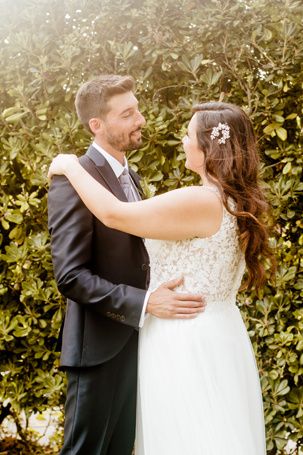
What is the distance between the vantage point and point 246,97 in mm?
3584

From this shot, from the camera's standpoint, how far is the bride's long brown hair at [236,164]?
8.55 ft

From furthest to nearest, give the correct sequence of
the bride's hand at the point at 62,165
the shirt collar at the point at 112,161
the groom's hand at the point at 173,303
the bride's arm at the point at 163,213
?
the shirt collar at the point at 112,161
the bride's hand at the point at 62,165
the groom's hand at the point at 173,303
the bride's arm at the point at 163,213

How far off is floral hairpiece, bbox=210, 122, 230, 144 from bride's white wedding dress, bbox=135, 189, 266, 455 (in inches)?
10.9

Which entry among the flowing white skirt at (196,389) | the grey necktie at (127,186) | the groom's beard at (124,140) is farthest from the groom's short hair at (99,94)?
the flowing white skirt at (196,389)

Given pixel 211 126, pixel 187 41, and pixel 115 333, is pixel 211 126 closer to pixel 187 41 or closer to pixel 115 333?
pixel 115 333

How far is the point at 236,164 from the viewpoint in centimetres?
262

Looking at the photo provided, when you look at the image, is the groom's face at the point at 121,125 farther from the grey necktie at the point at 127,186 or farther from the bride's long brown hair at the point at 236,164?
the bride's long brown hair at the point at 236,164

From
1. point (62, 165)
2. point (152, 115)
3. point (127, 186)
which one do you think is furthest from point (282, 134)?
point (62, 165)

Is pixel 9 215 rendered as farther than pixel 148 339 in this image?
Yes

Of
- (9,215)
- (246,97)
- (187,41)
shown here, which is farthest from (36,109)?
(246,97)

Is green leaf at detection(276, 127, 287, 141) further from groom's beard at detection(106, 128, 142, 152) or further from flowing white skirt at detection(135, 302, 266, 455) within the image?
flowing white skirt at detection(135, 302, 266, 455)

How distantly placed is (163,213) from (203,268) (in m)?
0.28

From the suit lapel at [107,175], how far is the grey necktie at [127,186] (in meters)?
0.14

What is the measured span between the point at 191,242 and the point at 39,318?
152 cm
